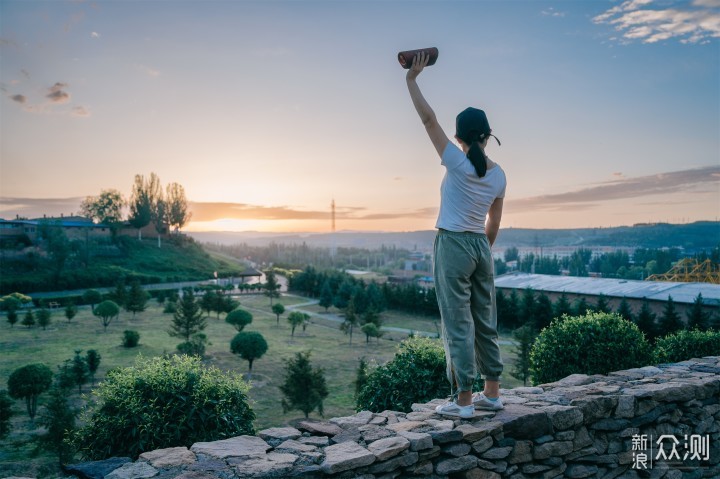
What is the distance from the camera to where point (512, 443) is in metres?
3.62

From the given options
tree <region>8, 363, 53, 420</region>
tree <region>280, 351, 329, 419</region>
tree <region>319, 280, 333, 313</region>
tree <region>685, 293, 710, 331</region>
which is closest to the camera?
tree <region>8, 363, 53, 420</region>

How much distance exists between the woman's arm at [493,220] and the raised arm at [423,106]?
697 millimetres

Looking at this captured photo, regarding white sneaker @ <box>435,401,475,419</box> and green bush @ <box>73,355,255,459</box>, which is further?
green bush @ <box>73,355,255,459</box>

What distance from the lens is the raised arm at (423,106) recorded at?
11.1 feet

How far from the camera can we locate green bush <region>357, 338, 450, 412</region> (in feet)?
19.4

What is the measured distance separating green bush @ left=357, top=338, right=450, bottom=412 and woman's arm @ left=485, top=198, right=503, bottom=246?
9.18 ft

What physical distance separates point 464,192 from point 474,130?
18.8 inches

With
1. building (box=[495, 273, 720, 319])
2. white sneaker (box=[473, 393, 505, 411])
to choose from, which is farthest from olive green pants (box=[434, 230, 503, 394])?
building (box=[495, 273, 720, 319])

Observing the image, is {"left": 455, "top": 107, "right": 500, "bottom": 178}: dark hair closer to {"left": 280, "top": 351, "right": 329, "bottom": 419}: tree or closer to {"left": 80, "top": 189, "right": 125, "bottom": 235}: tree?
{"left": 280, "top": 351, "right": 329, "bottom": 419}: tree

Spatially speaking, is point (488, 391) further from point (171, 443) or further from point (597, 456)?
point (171, 443)

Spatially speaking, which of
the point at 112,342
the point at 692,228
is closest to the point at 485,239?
the point at 112,342

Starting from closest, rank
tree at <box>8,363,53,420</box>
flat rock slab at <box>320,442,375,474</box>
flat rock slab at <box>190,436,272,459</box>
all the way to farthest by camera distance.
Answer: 1. flat rock slab at <box>320,442,375,474</box>
2. flat rock slab at <box>190,436,272,459</box>
3. tree at <box>8,363,53,420</box>

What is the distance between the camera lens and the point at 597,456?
4.04m

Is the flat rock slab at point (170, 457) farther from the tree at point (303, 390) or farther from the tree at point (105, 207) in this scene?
the tree at point (105, 207)
